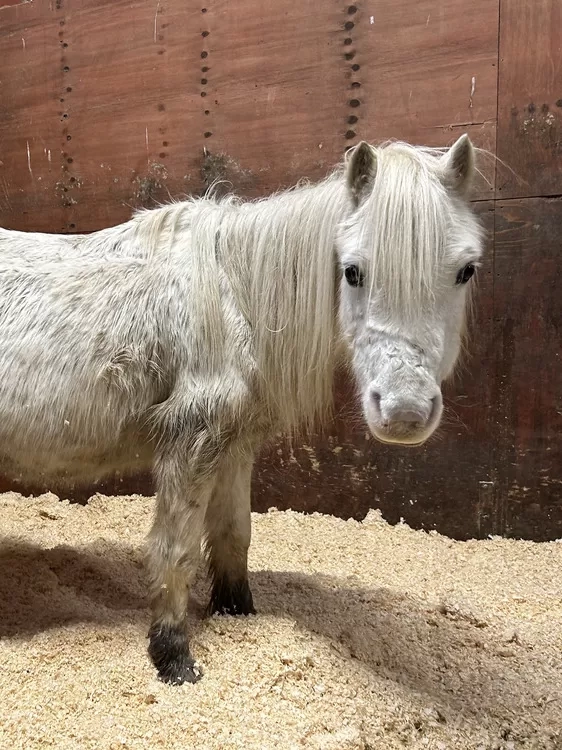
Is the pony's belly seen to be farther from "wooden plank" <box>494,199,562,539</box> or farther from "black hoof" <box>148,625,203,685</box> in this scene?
"wooden plank" <box>494,199,562,539</box>

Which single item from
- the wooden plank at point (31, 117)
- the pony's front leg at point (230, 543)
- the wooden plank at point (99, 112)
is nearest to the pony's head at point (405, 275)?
the pony's front leg at point (230, 543)

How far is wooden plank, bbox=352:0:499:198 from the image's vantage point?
238cm

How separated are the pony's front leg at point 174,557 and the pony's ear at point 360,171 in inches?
33.5

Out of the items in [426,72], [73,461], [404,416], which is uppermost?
[426,72]

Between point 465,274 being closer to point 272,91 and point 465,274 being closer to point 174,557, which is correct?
point 174,557

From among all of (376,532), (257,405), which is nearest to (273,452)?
(376,532)

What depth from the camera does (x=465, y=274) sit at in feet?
4.74

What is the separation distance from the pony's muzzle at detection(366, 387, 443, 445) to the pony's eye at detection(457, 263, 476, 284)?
292 millimetres

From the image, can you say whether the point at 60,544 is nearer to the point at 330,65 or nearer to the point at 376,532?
the point at 376,532

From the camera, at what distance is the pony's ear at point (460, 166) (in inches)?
57.7

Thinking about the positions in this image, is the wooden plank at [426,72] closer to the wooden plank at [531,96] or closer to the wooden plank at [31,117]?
the wooden plank at [531,96]

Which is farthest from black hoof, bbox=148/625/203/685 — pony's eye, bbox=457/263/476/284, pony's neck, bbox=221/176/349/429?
pony's eye, bbox=457/263/476/284

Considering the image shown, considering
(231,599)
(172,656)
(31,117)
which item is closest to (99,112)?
(31,117)

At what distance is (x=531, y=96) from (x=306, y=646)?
2.16m
